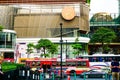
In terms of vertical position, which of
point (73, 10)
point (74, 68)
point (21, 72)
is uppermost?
point (73, 10)

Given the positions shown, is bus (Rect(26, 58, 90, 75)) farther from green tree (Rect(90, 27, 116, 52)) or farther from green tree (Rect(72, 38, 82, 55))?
green tree (Rect(90, 27, 116, 52))

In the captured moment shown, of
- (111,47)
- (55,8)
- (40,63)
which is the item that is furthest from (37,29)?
(40,63)

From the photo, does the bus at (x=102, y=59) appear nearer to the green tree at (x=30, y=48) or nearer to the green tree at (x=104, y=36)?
the green tree at (x=30, y=48)

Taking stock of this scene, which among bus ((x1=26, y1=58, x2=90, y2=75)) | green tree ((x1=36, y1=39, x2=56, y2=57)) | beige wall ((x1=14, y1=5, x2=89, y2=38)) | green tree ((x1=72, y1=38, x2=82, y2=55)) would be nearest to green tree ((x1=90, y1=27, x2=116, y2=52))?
beige wall ((x1=14, y1=5, x2=89, y2=38))

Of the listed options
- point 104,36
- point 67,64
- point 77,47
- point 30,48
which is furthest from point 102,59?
point 104,36

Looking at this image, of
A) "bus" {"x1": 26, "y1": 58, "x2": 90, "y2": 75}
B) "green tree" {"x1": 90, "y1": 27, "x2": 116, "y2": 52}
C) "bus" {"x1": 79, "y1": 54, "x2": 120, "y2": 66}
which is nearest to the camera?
"bus" {"x1": 26, "y1": 58, "x2": 90, "y2": 75}

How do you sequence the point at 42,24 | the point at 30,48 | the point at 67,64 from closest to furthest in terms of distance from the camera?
the point at 67,64 < the point at 30,48 < the point at 42,24

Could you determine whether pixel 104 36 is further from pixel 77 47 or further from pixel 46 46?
pixel 46 46

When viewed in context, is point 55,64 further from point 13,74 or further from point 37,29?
point 13,74

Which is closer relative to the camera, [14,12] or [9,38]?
[9,38]

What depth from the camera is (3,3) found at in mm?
97312

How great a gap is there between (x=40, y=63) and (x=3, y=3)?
40547 mm

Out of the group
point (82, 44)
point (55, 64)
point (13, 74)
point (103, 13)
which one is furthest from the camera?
point (103, 13)

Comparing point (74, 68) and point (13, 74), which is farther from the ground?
point (13, 74)
